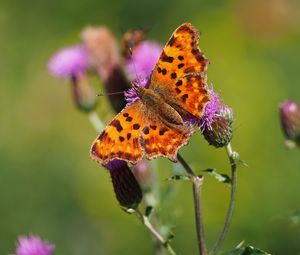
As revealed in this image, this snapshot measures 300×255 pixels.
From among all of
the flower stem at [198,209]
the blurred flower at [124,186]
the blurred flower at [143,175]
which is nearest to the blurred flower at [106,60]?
the blurred flower at [143,175]

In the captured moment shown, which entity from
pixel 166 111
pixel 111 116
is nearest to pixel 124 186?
pixel 166 111

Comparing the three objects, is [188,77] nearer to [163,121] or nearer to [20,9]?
[163,121]

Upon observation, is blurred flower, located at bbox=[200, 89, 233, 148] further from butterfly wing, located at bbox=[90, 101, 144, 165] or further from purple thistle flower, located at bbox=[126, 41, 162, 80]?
purple thistle flower, located at bbox=[126, 41, 162, 80]

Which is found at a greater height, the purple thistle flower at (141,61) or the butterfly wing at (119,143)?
Answer: the purple thistle flower at (141,61)

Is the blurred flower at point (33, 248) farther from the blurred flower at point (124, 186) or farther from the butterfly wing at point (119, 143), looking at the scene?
the butterfly wing at point (119, 143)

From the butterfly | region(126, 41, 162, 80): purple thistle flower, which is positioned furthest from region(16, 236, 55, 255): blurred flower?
region(126, 41, 162, 80): purple thistle flower

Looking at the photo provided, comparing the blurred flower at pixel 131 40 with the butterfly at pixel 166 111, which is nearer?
the butterfly at pixel 166 111
